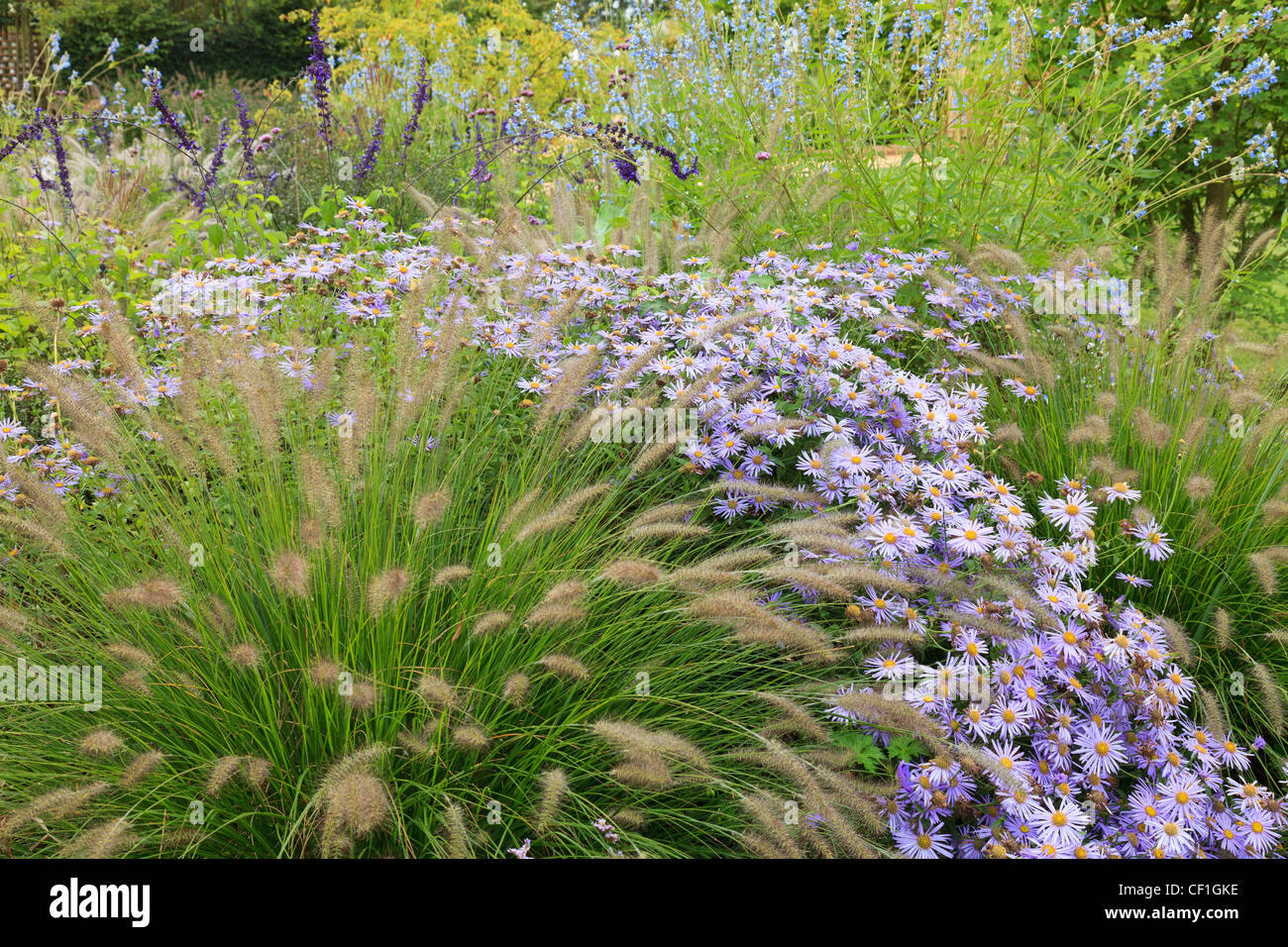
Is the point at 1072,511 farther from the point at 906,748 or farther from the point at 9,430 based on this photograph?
the point at 9,430

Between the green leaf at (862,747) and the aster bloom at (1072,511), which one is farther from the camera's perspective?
the aster bloom at (1072,511)

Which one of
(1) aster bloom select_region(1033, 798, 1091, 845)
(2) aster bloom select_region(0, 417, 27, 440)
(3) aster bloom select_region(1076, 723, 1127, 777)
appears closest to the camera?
(1) aster bloom select_region(1033, 798, 1091, 845)

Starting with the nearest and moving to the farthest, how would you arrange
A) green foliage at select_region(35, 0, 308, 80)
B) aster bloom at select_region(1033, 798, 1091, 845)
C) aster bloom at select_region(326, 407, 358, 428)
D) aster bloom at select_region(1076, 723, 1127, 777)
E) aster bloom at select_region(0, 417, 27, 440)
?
aster bloom at select_region(1033, 798, 1091, 845)
aster bloom at select_region(1076, 723, 1127, 777)
aster bloom at select_region(326, 407, 358, 428)
aster bloom at select_region(0, 417, 27, 440)
green foliage at select_region(35, 0, 308, 80)

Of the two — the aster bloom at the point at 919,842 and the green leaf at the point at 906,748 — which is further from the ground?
the green leaf at the point at 906,748

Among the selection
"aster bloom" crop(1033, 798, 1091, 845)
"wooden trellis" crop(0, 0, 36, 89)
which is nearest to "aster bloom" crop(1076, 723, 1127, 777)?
"aster bloom" crop(1033, 798, 1091, 845)

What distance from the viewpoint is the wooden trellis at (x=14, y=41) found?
754 inches

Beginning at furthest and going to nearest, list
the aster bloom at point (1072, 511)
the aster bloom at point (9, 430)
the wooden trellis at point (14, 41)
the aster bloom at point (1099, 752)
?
the wooden trellis at point (14, 41)
the aster bloom at point (9, 430)
the aster bloom at point (1072, 511)
the aster bloom at point (1099, 752)

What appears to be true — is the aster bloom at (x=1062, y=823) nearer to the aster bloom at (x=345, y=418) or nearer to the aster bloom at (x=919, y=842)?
the aster bloom at (x=919, y=842)

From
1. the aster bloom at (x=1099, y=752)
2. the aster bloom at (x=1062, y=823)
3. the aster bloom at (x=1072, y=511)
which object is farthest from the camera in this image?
the aster bloom at (x=1072, y=511)

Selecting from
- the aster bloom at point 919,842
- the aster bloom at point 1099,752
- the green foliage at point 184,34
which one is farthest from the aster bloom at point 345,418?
the green foliage at point 184,34

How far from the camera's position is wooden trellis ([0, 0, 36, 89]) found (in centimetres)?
1916

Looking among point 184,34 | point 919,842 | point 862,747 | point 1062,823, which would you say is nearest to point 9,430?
point 862,747

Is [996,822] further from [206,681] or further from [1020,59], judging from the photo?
[1020,59]

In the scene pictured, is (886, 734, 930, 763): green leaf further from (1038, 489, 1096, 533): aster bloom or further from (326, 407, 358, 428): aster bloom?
(326, 407, 358, 428): aster bloom
